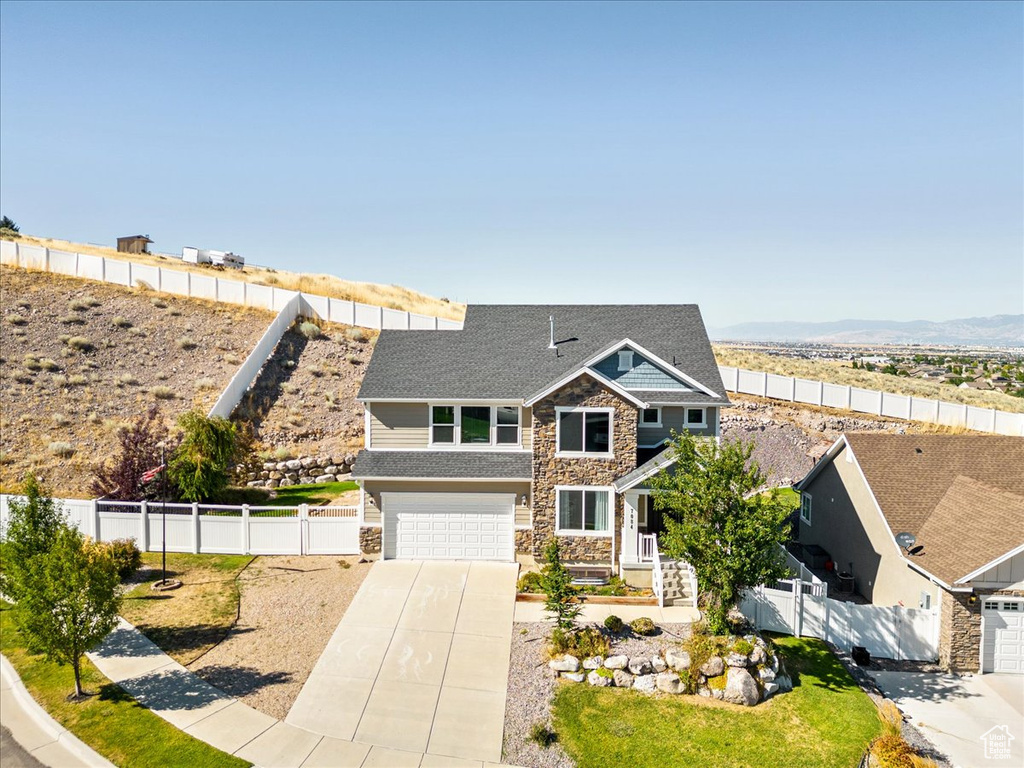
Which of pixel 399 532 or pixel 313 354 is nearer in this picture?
pixel 399 532

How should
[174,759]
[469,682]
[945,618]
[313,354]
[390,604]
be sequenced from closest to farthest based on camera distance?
[174,759], [469,682], [945,618], [390,604], [313,354]

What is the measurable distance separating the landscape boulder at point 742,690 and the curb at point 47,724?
1237 centimetres

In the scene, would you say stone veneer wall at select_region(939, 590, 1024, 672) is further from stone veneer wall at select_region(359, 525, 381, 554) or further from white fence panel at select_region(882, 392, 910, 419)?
white fence panel at select_region(882, 392, 910, 419)

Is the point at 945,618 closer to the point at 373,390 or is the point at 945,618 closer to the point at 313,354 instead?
the point at 373,390

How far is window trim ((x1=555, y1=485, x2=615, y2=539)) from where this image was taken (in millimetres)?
19750

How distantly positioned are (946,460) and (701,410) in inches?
310

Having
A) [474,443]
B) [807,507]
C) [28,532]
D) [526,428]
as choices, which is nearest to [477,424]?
[474,443]

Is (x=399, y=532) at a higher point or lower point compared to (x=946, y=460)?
lower

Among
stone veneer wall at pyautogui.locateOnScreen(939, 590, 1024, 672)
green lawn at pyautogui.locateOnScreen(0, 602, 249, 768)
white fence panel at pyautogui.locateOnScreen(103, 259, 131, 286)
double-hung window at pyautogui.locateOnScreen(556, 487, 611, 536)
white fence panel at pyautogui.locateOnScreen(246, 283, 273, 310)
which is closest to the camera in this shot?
green lawn at pyautogui.locateOnScreen(0, 602, 249, 768)

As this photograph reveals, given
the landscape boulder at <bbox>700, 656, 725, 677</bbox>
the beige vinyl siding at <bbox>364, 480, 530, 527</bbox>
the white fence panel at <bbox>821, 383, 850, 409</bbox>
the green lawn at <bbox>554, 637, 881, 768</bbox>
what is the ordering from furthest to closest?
1. the white fence panel at <bbox>821, 383, 850, 409</bbox>
2. the beige vinyl siding at <bbox>364, 480, 530, 527</bbox>
3. the landscape boulder at <bbox>700, 656, 725, 677</bbox>
4. the green lawn at <bbox>554, 637, 881, 768</bbox>

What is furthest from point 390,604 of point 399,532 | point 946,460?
point 946,460

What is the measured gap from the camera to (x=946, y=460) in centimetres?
2038

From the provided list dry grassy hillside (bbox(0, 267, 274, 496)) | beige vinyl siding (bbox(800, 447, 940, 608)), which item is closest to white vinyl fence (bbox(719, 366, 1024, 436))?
beige vinyl siding (bbox(800, 447, 940, 608))

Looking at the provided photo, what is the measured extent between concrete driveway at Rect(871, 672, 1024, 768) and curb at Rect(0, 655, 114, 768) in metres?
16.6
